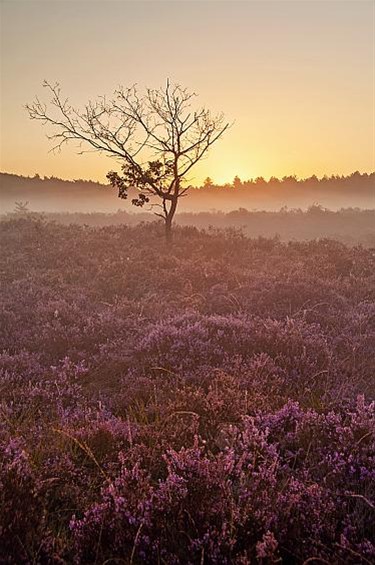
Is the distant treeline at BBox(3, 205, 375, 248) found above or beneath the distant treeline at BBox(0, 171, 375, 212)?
beneath

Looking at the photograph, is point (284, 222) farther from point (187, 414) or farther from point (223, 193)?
point (223, 193)

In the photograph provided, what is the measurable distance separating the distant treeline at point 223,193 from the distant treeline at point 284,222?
26.0 metres

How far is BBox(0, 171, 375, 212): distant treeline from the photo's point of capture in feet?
218

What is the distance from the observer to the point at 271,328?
8.70 meters

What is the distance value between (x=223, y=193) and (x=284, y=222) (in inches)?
1570

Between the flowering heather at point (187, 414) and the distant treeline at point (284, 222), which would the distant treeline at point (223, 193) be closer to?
the distant treeline at point (284, 222)

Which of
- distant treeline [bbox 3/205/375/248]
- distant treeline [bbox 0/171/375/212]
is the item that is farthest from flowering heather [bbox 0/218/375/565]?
distant treeline [bbox 0/171/375/212]

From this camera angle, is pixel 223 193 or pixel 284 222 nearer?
pixel 284 222

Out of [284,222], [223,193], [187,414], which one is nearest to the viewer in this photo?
[187,414]

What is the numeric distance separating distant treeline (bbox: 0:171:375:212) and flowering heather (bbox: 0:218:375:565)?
177 feet

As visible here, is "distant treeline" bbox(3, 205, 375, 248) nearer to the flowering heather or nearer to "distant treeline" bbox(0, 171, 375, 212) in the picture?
the flowering heather

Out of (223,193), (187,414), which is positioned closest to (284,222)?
(187,414)

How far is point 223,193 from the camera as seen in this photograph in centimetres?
7569

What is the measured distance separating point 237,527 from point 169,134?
18606 mm
